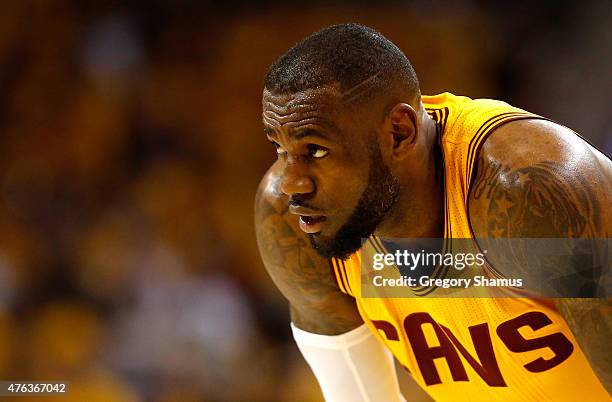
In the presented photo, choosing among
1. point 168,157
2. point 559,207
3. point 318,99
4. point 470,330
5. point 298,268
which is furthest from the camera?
point 168,157

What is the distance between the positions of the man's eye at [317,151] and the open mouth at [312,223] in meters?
0.10

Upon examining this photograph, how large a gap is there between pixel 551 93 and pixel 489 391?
1070mm

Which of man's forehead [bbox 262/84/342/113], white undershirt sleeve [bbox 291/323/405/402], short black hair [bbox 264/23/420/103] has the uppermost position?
short black hair [bbox 264/23/420/103]

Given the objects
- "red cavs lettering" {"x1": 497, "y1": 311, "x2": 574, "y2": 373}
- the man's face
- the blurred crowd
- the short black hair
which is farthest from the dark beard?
the blurred crowd

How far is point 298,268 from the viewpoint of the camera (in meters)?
1.42

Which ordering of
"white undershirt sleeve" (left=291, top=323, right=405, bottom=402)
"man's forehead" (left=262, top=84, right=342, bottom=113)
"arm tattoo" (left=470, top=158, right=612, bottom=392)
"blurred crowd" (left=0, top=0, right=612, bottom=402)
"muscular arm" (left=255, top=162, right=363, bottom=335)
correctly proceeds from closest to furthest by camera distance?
"arm tattoo" (left=470, top=158, right=612, bottom=392)
"man's forehead" (left=262, top=84, right=342, bottom=113)
"muscular arm" (left=255, top=162, right=363, bottom=335)
"white undershirt sleeve" (left=291, top=323, right=405, bottom=402)
"blurred crowd" (left=0, top=0, right=612, bottom=402)

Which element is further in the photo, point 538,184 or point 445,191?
point 445,191

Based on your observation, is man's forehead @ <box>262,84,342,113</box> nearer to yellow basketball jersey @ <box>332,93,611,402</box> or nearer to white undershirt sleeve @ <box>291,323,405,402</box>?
yellow basketball jersey @ <box>332,93,611,402</box>

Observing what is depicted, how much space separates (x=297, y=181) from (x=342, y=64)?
0.17 m

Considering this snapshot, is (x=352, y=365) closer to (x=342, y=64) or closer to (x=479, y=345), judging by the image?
(x=479, y=345)

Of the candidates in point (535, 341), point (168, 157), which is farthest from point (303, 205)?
point (168, 157)

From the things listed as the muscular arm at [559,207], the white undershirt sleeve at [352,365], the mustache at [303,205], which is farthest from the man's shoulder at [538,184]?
the white undershirt sleeve at [352,365]

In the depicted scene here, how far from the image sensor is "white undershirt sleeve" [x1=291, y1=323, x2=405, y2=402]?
150 centimetres

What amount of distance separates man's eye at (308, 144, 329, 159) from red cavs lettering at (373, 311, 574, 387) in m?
0.35
